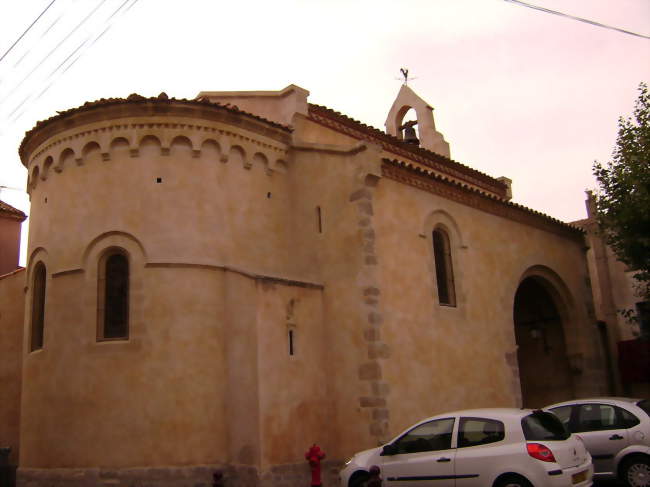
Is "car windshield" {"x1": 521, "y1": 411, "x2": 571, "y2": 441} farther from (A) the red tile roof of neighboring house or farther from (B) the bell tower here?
(A) the red tile roof of neighboring house

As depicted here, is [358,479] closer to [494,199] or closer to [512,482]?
[512,482]

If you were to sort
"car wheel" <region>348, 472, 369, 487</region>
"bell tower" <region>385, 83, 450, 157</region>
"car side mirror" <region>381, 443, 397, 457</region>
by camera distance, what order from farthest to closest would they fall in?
"bell tower" <region>385, 83, 450, 157</region>
"car wheel" <region>348, 472, 369, 487</region>
"car side mirror" <region>381, 443, 397, 457</region>

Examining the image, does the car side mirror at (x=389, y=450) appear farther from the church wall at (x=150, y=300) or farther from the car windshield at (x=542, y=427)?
the church wall at (x=150, y=300)

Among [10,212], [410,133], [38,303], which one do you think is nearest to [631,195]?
[410,133]

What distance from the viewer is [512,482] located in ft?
28.8

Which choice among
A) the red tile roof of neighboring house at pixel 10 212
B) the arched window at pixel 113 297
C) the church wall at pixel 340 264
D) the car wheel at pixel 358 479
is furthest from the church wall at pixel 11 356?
the car wheel at pixel 358 479

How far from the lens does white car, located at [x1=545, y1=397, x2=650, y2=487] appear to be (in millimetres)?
10594

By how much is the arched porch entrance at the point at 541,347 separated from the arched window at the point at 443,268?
4.60 metres

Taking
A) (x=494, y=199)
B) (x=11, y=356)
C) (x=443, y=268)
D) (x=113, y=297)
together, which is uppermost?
(x=494, y=199)

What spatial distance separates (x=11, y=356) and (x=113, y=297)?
616 centimetres

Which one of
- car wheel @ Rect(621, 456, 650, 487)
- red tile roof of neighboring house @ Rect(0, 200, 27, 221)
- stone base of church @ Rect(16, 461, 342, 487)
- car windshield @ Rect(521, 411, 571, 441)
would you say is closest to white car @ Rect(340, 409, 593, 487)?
car windshield @ Rect(521, 411, 571, 441)

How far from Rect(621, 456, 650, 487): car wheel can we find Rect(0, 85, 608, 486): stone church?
4502 mm

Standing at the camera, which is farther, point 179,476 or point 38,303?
point 38,303

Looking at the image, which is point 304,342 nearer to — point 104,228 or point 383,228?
point 383,228
